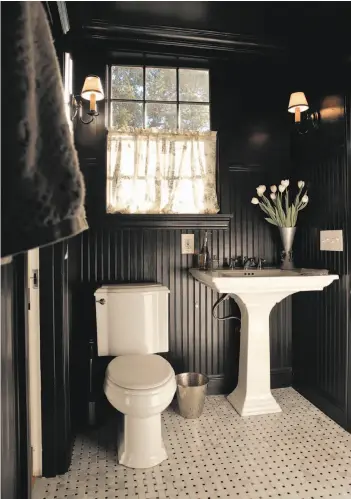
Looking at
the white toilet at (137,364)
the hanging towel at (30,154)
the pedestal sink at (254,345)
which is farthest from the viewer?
the pedestal sink at (254,345)

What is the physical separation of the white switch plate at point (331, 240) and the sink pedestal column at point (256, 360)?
47 centimetres

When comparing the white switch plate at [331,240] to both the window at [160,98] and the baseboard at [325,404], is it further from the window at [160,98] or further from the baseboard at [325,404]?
the window at [160,98]

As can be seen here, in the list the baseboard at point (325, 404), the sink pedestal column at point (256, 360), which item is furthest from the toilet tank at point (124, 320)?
the baseboard at point (325, 404)

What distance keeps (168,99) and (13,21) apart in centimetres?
221

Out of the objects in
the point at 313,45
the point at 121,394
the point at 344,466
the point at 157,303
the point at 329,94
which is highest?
the point at 313,45

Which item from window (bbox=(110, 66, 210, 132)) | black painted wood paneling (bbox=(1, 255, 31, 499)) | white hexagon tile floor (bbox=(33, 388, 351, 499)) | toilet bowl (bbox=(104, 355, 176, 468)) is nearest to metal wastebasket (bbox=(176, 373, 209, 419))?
white hexagon tile floor (bbox=(33, 388, 351, 499))

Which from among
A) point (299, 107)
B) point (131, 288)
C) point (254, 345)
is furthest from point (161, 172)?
point (254, 345)

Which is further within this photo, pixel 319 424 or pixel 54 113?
pixel 319 424

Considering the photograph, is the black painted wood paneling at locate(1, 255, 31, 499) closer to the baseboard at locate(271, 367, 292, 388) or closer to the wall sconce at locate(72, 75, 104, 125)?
the wall sconce at locate(72, 75, 104, 125)

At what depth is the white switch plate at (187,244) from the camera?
2551 millimetres

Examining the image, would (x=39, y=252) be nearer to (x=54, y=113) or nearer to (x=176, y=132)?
(x=54, y=113)

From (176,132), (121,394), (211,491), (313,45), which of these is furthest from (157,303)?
(313,45)

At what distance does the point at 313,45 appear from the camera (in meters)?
2.43

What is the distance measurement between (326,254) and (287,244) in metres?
0.28
